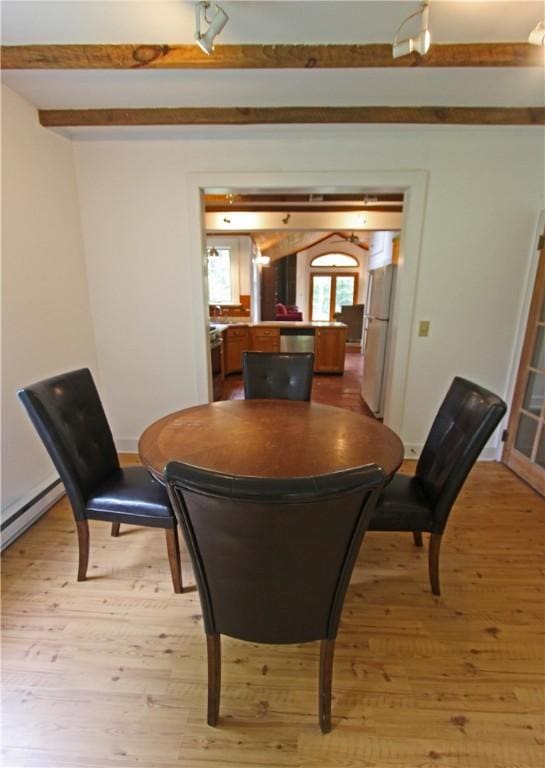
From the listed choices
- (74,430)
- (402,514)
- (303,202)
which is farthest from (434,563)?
(303,202)

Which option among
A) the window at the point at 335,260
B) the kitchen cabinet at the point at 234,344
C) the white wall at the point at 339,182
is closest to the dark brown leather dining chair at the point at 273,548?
the white wall at the point at 339,182

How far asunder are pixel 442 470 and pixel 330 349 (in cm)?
426

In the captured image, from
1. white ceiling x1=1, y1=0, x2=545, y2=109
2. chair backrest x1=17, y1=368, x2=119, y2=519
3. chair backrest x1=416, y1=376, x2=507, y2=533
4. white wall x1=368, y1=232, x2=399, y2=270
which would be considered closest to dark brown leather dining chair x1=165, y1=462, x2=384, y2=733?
chair backrest x1=416, y1=376, x2=507, y2=533

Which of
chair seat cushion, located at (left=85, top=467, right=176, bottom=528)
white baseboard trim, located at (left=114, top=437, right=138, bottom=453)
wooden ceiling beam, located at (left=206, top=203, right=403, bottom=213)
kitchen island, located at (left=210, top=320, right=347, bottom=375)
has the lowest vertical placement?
white baseboard trim, located at (left=114, top=437, right=138, bottom=453)

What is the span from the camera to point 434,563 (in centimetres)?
157

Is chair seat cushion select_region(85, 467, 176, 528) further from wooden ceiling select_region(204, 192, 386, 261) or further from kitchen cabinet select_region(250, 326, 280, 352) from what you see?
kitchen cabinet select_region(250, 326, 280, 352)

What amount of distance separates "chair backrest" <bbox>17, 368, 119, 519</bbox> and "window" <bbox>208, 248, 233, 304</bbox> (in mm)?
5606

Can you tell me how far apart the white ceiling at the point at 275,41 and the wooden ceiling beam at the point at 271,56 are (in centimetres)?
3

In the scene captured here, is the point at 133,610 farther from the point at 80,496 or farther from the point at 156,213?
the point at 156,213

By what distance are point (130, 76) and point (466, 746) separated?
329 cm

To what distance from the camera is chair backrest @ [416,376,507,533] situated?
1.30 metres

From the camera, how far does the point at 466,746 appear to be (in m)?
1.07

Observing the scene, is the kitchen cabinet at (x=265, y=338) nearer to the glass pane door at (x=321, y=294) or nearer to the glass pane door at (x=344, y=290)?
the glass pane door at (x=344, y=290)

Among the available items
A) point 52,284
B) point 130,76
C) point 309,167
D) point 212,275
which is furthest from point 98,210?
point 212,275
